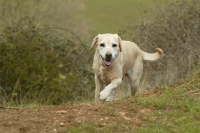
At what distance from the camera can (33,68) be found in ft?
44.0

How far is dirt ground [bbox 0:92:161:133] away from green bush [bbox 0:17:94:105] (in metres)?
5.90

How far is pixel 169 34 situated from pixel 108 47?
218 inches

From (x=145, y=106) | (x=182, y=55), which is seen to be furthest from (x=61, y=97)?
(x=145, y=106)

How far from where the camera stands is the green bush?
13219mm

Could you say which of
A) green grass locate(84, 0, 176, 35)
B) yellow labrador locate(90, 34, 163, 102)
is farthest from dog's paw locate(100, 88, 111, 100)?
A: green grass locate(84, 0, 176, 35)

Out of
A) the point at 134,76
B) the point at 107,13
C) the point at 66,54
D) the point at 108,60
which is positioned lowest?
the point at 134,76

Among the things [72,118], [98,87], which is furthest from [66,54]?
[72,118]

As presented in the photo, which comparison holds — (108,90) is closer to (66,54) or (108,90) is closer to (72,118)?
(72,118)

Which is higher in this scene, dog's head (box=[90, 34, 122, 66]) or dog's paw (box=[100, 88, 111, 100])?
dog's head (box=[90, 34, 122, 66])

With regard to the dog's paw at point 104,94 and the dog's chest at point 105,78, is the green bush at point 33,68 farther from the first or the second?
the dog's paw at point 104,94

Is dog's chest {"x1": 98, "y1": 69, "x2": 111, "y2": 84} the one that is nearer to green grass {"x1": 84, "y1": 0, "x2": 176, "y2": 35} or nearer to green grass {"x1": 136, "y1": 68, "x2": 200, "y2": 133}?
green grass {"x1": 136, "y1": 68, "x2": 200, "y2": 133}

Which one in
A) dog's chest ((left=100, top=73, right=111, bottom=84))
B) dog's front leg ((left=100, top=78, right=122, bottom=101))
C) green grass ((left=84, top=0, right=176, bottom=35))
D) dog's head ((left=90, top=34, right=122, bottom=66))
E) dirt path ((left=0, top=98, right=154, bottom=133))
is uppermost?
green grass ((left=84, top=0, right=176, bottom=35))

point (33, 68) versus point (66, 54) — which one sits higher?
point (66, 54)

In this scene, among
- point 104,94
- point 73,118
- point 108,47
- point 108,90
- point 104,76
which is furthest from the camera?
point 104,76
